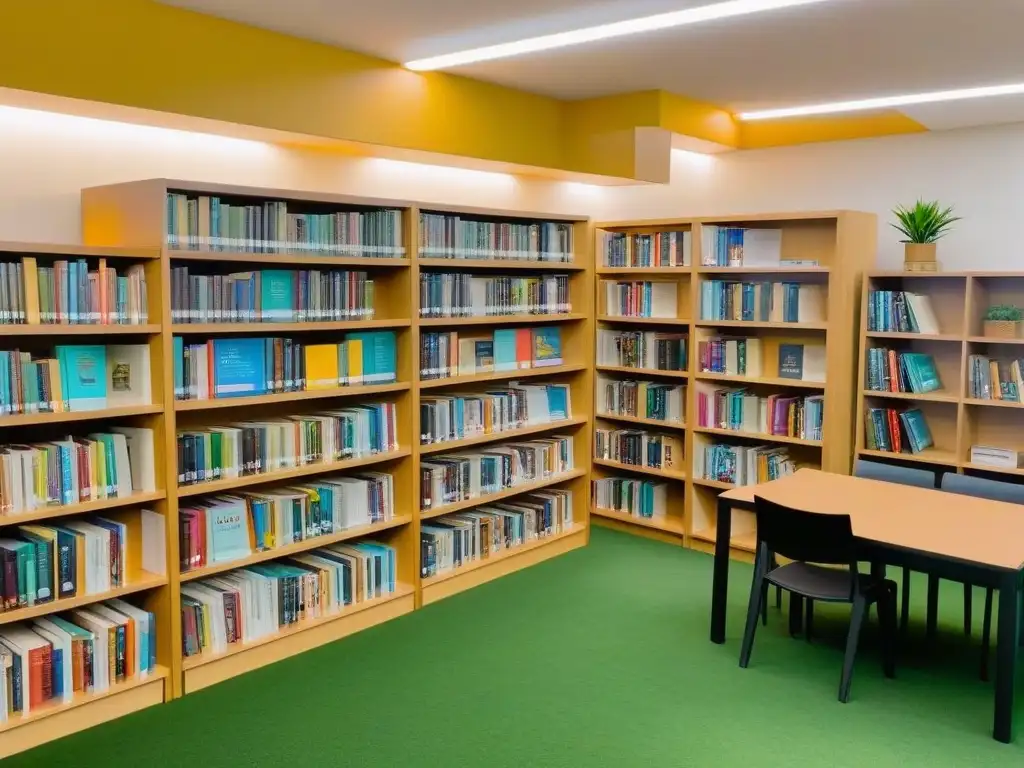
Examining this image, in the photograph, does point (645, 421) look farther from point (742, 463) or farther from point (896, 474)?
point (896, 474)

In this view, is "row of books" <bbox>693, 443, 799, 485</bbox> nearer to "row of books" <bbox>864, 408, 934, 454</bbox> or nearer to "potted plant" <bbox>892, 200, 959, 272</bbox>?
"row of books" <bbox>864, 408, 934, 454</bbox>

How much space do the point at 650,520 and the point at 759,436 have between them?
1074 millimetres

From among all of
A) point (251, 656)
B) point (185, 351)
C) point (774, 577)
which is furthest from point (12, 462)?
point (774, 577)

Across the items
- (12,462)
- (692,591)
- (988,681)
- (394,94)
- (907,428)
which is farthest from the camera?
(907,428)

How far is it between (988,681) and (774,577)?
108 centimetres

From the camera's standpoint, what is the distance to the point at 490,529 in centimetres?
564

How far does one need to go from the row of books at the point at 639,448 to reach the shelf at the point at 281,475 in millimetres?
2138

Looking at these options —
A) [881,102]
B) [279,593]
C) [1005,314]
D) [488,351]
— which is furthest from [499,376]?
[1005,314]

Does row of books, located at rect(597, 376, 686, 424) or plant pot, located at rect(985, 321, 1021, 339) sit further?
row of books, located at rect(597, 376, 686, 424)

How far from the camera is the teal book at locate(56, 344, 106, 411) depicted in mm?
3709

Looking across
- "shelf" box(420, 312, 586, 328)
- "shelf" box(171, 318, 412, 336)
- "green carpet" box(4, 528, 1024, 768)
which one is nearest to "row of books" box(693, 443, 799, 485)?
"green carpet" box(4, 528, 1024, 768)

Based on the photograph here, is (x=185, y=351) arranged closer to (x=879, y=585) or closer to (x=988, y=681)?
(x=879, y=585)

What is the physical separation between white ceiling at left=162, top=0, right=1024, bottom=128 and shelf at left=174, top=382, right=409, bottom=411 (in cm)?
172

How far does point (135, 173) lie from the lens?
4.45 meters
